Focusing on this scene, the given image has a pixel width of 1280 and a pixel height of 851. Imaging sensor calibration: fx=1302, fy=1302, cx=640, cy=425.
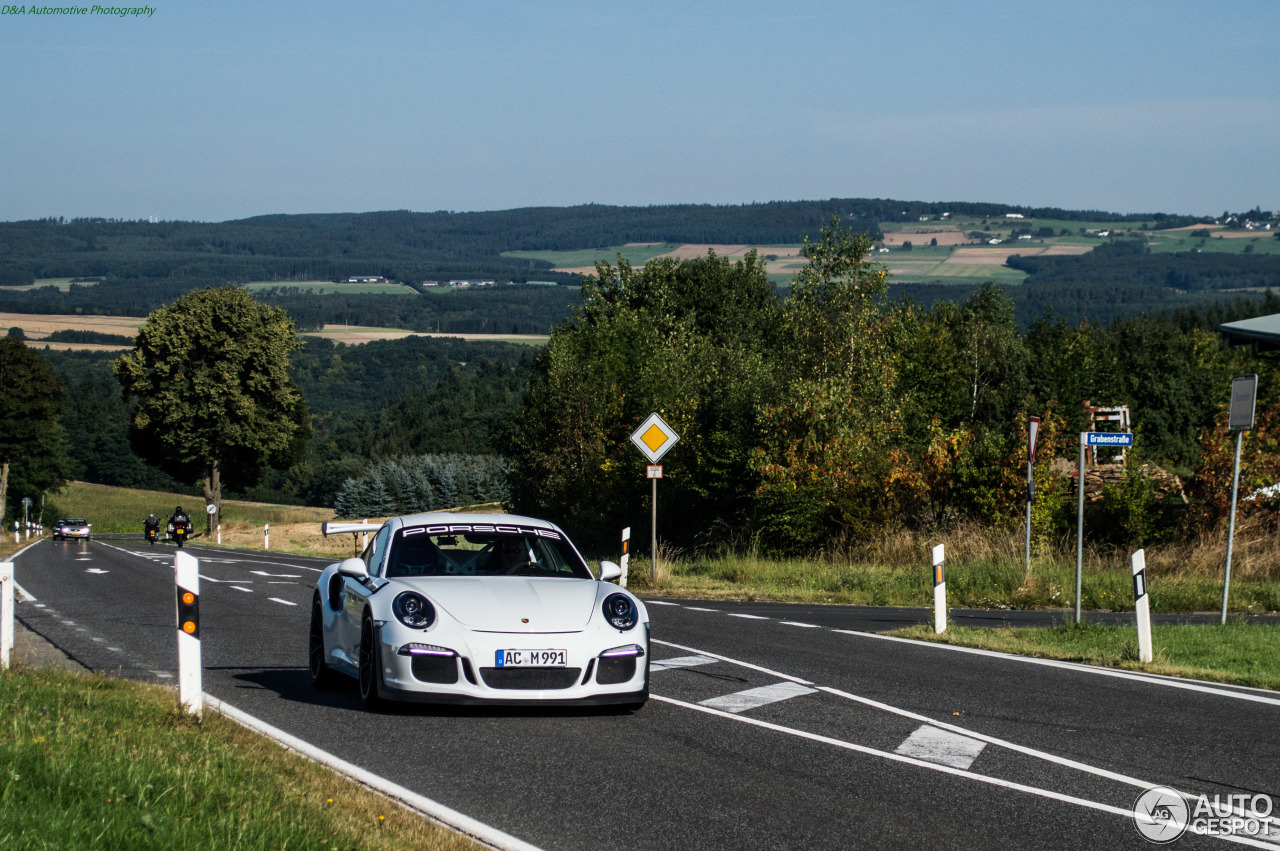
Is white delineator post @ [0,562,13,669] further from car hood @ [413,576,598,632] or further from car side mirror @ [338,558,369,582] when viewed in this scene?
car hood @ [413,576,598,632]

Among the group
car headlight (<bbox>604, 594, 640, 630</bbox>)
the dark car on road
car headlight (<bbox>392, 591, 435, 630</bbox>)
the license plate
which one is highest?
car headlight (<bbox>392, 591, 435, 630</bbox>)

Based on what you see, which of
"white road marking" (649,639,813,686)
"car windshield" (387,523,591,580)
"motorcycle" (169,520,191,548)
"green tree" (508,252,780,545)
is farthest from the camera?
"motorcycle" (169,520,191,548)

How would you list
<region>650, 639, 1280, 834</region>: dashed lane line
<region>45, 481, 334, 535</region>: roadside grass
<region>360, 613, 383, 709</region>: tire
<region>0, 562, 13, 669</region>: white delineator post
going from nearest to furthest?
<region>650, 639, 1280, 834</region>: dashed lane line
<region>360, 613, 383, 709</region>: tire
<region>0, 562, 13, 669</region>: white delineator post
<region>45, 481, 334, 535</region>: roadside grass

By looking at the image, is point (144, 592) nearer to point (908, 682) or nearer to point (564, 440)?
point (908, 682)

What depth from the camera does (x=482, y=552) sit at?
9.76 m

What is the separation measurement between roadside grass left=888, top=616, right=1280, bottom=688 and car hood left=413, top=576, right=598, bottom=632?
219 inches

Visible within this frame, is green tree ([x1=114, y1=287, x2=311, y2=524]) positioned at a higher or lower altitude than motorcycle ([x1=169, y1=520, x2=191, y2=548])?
higher

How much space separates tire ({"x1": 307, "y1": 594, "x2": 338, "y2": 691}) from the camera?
1001 cm

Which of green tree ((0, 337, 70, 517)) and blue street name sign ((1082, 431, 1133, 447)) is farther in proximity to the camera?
green tree ((0, 337, 70, 517))

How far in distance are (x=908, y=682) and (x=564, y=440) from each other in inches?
1471

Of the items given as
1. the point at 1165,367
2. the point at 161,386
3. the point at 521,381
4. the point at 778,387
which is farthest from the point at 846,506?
the point at 521,381

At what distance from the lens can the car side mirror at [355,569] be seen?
9.36 meters

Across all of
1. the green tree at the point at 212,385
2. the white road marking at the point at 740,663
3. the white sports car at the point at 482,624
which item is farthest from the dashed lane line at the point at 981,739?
the green tree at the point at 212,385

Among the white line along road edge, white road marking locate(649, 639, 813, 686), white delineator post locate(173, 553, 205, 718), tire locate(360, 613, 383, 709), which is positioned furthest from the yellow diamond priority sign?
white delineator post locate(173, 553, 205, 718)
